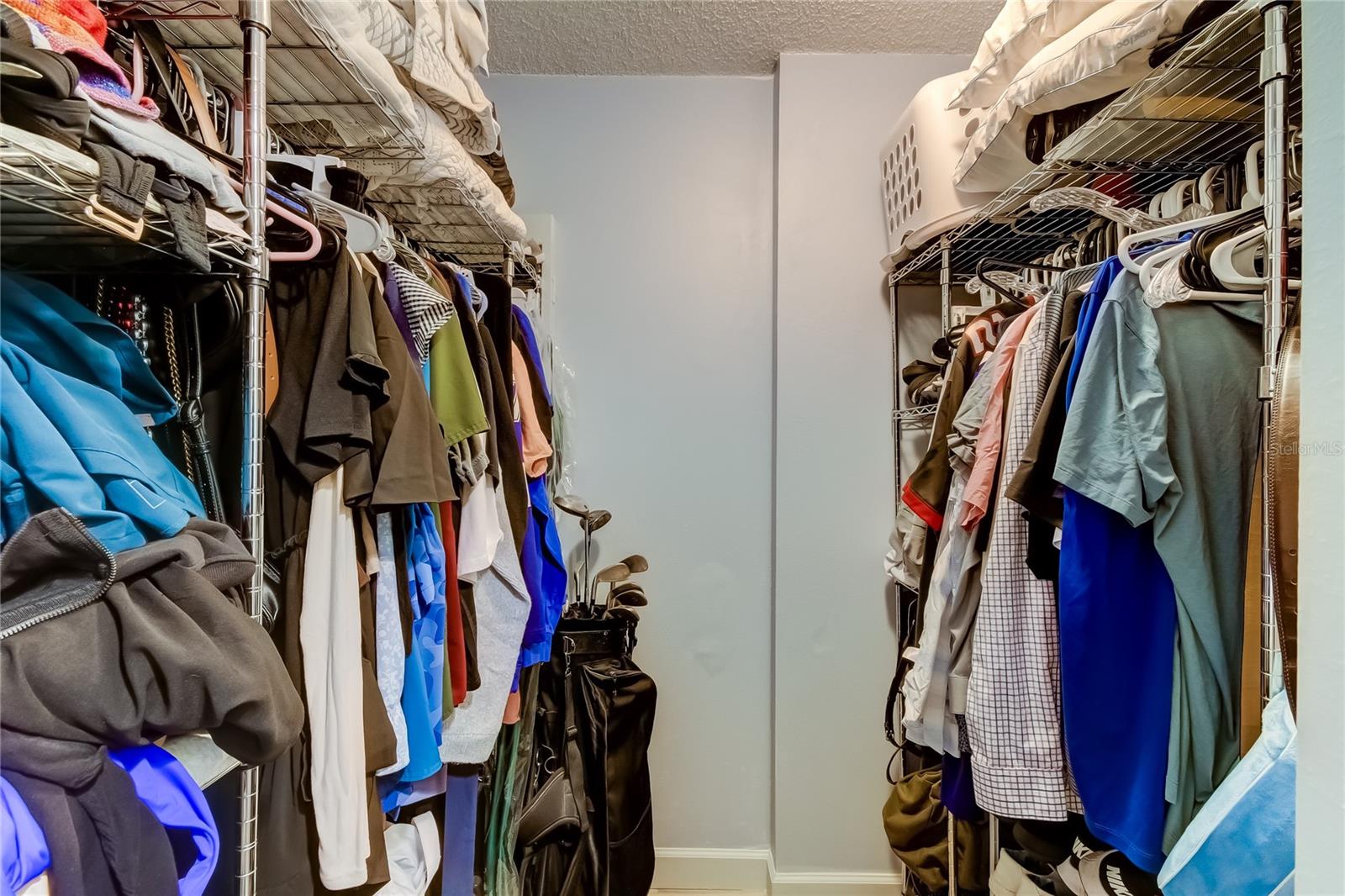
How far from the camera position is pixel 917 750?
5.49ft

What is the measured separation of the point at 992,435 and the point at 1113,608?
13.5 inches

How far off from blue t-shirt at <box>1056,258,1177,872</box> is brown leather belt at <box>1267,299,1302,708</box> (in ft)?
0.76

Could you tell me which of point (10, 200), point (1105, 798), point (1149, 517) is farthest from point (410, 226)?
point (1105, 798)

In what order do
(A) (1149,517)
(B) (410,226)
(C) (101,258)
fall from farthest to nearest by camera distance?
1. (B) (410,226)
2. (A) (1149,517)
3. (C) (101,258)

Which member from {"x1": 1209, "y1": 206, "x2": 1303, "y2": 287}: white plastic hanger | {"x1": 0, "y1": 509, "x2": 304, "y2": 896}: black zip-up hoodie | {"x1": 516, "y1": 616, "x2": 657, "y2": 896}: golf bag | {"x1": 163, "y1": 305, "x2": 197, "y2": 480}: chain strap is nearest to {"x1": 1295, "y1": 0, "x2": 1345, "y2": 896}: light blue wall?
{"x1": 1209, "y1": 206, "x2": 1303, "y2": 287}: white plastic hanger

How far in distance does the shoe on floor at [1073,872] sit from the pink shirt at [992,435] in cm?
53

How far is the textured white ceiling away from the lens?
1.65m

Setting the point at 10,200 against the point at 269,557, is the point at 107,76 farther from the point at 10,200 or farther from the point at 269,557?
the point at 269,557

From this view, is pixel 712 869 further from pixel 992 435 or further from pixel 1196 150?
pixel 1196 150

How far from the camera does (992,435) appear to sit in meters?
1.11

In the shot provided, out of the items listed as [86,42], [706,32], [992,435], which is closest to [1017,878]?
[992,435]

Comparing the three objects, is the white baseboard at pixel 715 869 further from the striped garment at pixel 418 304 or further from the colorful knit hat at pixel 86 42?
the colorful knit hat at pixel 86 42

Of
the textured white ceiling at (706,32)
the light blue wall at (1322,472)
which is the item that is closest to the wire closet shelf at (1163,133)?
the light blue wall at (1322,472)

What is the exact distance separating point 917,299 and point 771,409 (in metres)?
0.52
